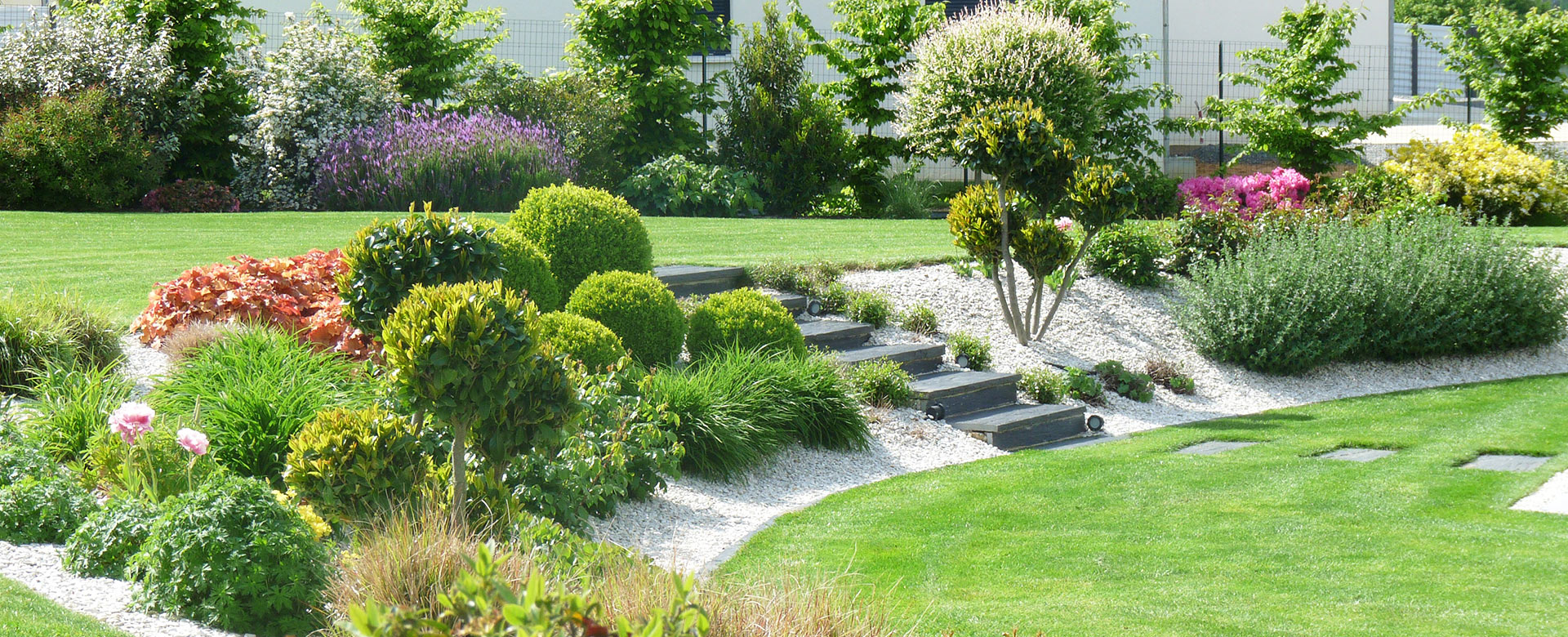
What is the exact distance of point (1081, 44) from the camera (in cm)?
1489

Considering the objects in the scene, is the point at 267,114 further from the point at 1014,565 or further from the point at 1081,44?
the point at 1014,565

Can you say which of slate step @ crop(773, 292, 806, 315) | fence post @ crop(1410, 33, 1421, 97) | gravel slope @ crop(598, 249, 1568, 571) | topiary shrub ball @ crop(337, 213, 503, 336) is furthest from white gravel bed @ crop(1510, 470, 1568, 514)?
fence post @ crop(1410, 33, 1421, 97)

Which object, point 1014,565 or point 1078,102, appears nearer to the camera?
point 1014,565

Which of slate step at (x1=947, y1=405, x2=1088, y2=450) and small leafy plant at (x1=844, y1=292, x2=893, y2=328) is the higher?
small leafy plant at (x1=844, y1=292, x2=893, y2=328)

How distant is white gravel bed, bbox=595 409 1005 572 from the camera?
5426 mm

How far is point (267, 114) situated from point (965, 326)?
9493 mm

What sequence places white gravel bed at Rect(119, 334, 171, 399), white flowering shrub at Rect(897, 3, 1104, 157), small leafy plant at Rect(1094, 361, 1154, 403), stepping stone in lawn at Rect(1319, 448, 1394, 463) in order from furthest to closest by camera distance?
white flowering shrub at Rect(897, 3, 1104, 157) → small leafy plant at Rect(1094, 361, 1154, 403) → stepping stone in lawn at Rect(1319, 448, 1394, 463) → white gravel bed at Rect(119, 334, 171, 399)

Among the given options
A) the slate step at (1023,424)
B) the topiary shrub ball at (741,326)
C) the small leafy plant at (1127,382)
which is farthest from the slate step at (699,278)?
the small leafy plant at (1127,382)

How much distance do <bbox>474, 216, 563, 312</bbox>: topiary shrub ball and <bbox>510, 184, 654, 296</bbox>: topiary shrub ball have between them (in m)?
0.45

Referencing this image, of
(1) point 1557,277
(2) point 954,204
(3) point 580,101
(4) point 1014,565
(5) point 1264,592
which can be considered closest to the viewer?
(5) point 1264,592

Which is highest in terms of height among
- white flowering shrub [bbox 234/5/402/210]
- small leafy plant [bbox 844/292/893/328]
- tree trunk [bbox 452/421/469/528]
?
white flowering shrub [bbox 234/5/402/210]

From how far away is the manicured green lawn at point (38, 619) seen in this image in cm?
312

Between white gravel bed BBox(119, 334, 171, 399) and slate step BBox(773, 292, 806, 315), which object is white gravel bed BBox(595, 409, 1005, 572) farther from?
white gravel bed BBox(119, 334, 171, 399)

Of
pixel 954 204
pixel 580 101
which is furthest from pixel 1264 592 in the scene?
pixel 580 101
